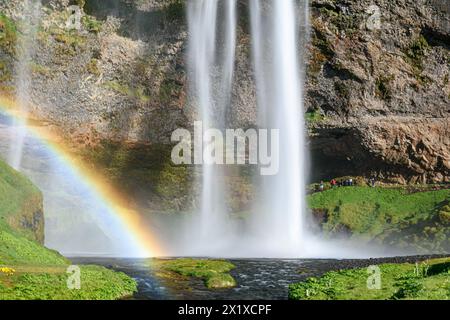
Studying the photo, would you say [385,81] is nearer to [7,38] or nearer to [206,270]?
[206,270]

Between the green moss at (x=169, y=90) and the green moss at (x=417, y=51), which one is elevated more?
the green moss at (x=417, y=51)

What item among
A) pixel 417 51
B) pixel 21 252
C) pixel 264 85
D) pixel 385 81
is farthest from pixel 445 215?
pixel 21 252

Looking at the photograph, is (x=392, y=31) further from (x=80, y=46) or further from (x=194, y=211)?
(x=80, y=46)

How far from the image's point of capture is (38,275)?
19406mm

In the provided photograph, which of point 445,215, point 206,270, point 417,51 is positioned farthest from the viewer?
point 417,51

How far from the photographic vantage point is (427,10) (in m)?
49.6

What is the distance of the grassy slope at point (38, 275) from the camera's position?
679 inches

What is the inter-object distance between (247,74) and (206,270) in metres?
27.7

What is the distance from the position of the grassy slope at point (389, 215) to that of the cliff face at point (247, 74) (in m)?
4.73

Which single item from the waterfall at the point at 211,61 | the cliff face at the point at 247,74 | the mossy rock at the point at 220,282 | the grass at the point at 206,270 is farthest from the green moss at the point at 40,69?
the mossy rock at the point at 220,282

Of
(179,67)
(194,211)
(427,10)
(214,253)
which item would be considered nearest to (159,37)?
(179,67)

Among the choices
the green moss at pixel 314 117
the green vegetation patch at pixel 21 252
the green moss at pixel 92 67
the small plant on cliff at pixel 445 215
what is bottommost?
the green vegetation patch at pixel 21 252

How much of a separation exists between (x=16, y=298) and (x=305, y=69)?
3812 centimetres

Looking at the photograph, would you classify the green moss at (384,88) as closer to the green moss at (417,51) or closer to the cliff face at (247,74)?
the cliff face at (247,74)
